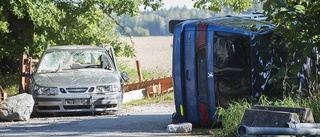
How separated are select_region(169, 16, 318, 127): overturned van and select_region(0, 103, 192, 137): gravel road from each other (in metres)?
0.78

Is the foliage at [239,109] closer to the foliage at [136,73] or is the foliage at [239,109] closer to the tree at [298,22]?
the tree at [298,22]

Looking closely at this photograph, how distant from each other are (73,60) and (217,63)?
22.7 feet

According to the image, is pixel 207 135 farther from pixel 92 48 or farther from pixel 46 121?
pixel 92 48

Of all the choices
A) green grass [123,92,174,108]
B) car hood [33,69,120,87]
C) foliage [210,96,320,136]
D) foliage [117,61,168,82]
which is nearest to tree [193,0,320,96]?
foliage [210,96,320,136]

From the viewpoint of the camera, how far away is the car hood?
59.3 feet

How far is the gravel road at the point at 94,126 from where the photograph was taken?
14031mm

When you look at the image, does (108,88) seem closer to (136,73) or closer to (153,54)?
(136,73)

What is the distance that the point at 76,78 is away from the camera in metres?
18.5

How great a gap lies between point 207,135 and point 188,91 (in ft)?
4.73

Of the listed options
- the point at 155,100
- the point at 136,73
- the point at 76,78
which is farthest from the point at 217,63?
the point at 136,73

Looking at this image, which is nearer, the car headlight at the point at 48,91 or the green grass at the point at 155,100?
the car headlight at the point at 48,91

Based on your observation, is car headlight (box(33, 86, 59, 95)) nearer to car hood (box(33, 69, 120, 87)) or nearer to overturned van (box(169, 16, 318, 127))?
car hood (box(33, 69, 120, 87))

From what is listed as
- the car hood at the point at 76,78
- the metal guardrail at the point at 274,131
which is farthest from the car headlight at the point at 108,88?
the metal guardrail at the point at 274,131

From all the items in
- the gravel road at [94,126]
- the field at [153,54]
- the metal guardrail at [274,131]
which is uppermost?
the metal guardrail at [274,131]
